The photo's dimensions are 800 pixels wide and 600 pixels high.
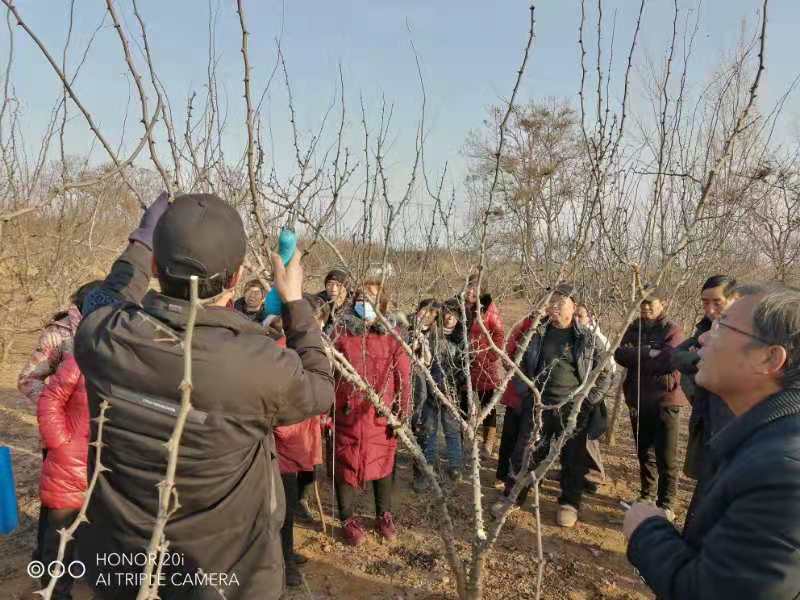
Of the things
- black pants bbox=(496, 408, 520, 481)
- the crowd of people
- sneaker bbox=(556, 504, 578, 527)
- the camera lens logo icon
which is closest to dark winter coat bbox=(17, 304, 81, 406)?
the camera lens logo icon

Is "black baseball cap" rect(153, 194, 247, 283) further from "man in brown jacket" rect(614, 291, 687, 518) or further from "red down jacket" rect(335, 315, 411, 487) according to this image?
"man in brown jacket" rect(614, 291, 687, 518)

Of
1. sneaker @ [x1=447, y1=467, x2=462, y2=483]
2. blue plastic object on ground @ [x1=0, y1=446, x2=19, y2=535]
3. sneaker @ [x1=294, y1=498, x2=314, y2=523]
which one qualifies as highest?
blue plastic object on ground @ [x1=0, y1=446, x2=19, y2=535]

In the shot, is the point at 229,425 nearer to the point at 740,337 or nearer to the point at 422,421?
the point at 740,337

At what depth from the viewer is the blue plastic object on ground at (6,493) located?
8.48 feet

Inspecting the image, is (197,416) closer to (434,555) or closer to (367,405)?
(367,405)

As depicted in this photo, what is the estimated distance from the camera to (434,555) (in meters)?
3.27

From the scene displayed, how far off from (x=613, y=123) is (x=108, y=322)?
2.06 m

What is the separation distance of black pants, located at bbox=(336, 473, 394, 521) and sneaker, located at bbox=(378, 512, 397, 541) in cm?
3

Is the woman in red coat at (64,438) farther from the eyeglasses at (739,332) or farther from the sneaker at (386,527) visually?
the eyeglasses at (739,332)

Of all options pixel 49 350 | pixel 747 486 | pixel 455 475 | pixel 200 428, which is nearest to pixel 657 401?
pixel 455 475

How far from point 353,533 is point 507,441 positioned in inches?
58.9

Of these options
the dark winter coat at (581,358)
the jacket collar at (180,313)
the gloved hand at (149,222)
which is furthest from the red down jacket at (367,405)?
the jacket collar at (180,313)

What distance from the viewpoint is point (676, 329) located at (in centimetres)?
372

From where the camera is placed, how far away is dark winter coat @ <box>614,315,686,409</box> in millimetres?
3604
